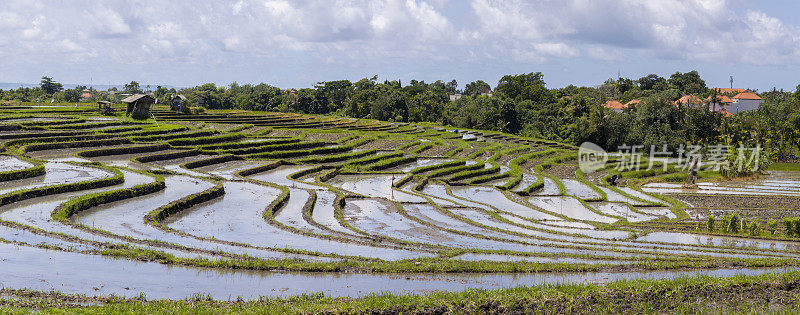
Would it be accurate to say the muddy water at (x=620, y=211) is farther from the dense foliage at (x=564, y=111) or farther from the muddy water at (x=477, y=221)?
the dense foliage at (x=564, y=111)

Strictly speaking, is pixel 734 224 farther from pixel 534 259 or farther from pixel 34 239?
pixel 34 239

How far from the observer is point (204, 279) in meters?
11.7

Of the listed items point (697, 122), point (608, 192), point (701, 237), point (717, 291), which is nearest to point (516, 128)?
point (697, 122)

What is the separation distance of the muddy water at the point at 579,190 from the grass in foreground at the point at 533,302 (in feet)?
71.7

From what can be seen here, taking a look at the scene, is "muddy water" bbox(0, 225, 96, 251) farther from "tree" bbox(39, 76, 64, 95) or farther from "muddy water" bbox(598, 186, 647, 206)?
"tree" bbox(39, 76, 64, 95)

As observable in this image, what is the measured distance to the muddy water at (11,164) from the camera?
82.2 ft

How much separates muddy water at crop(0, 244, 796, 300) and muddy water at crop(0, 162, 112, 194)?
1013 centimetres

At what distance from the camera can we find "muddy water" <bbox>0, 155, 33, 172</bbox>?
25047mm

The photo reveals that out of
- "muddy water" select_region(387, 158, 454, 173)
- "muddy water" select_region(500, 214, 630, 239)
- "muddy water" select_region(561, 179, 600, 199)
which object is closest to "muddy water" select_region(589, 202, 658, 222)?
"muddy water" select_region(561, 179, 600, 199)

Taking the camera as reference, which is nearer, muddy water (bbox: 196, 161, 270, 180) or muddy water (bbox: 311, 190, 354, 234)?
muddy water (bbox: 311, 190, 354, 234)

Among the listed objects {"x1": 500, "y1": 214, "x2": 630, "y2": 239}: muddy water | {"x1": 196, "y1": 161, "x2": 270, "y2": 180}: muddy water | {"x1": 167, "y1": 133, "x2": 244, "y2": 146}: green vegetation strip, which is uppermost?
{"x1": 167, "y1": 133, "x2": 244, "y2": 146}: green vegetation strip

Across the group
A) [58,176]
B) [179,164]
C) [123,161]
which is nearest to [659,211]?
[179,164]

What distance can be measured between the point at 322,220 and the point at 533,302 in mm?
11496

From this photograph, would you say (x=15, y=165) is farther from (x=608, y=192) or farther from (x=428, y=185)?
(x=608, y=192)
